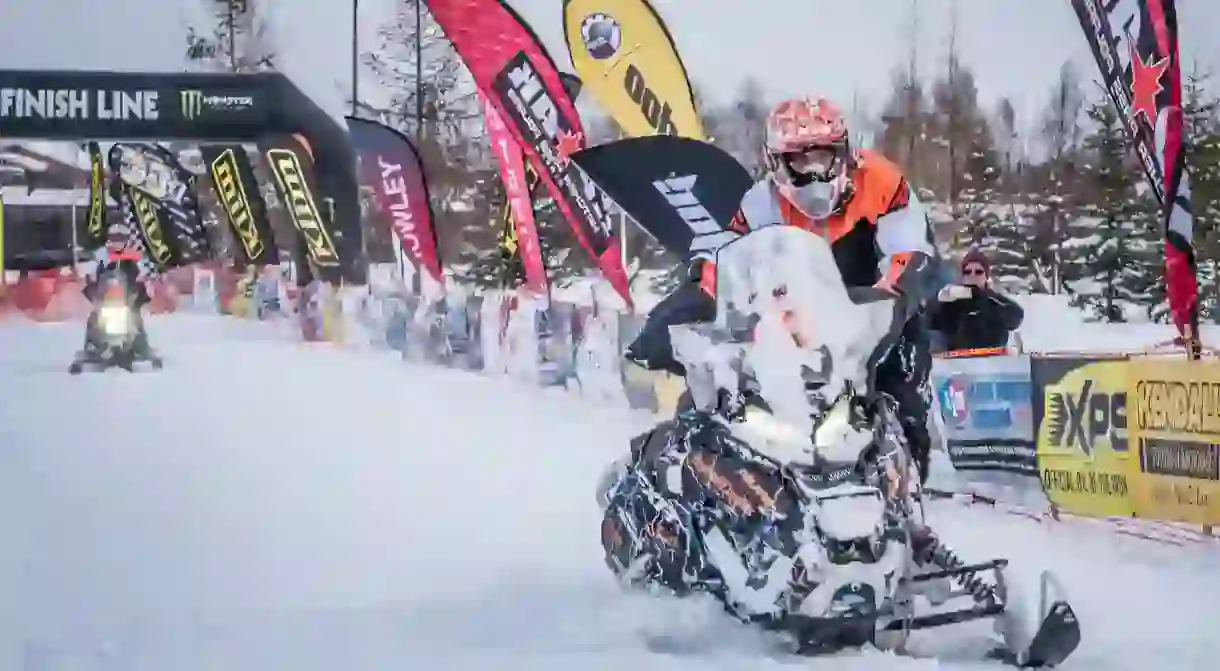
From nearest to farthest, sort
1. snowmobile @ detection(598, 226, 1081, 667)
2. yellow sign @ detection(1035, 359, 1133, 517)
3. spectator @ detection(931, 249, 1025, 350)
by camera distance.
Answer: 1. snowmobile @ detection(598, 226, 1081, 667)
2. spectator @ detection(931, 249, 1025, 350)
3. yellow sign @ detection(1035, 359, 1133, 517)

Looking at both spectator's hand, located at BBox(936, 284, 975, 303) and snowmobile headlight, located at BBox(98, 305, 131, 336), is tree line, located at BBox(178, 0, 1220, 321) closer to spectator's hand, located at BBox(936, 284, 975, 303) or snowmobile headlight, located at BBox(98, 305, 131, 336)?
spectator's hand, located at BBox(936, 284, 975, 303)

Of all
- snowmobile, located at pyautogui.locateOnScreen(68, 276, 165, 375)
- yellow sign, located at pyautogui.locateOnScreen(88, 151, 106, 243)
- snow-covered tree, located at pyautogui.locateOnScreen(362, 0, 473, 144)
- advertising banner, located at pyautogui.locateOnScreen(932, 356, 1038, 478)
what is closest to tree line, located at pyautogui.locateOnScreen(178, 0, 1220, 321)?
snow-covered tree, located at pyautogui.locateOnScreen(362, 0, 473, 144)

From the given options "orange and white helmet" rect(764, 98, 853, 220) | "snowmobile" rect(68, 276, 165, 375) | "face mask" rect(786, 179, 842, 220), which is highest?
"orange and white helmet" rect(764, 98, 853, 220)

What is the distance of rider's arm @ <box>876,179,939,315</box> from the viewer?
296cm

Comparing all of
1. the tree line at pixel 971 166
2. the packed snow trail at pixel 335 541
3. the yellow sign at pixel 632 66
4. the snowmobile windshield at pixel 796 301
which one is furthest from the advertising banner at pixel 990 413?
the snowmobile windshield at pixel 796 301

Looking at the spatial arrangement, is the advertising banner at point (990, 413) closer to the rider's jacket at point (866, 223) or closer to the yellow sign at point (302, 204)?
the rider's jacket at point (866, 223)

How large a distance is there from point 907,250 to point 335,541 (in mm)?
1634

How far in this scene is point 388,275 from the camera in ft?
14.8

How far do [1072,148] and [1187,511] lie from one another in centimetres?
124

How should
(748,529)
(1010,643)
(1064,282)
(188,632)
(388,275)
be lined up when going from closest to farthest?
(748,529) < (1010,643) < (188,632) < (388,275) < (1064,282)

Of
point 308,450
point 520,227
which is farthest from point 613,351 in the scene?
point 308,450

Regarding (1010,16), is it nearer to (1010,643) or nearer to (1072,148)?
(1072,148)

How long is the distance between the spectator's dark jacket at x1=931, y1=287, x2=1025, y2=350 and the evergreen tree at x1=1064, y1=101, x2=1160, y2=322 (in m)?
0.37

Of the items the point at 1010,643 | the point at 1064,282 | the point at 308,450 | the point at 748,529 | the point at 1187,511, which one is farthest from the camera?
the point at 1064,282
